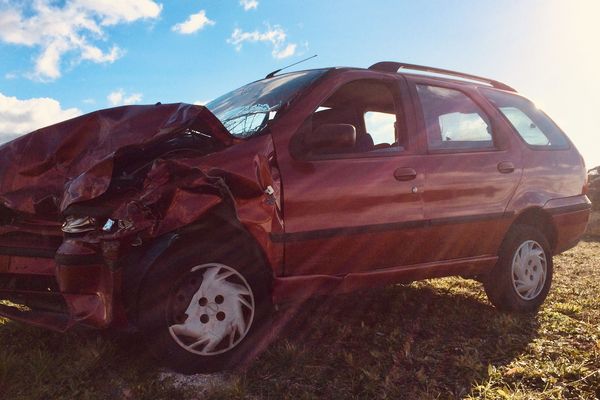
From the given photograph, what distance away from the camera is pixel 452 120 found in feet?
13.0

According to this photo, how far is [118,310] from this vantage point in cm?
256

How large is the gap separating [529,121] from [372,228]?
2227 millimetres

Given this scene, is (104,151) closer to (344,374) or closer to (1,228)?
(1,228)

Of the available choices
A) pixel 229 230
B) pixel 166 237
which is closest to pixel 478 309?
pixel 229 230

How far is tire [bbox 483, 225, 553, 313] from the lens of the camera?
4.12m

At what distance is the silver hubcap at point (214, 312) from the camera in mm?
A: 2709

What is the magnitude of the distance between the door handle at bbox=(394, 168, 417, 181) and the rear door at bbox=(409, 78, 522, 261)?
0.13 m

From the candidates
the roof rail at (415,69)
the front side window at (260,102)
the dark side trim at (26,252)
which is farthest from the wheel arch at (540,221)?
the dark side trim at (26,252)

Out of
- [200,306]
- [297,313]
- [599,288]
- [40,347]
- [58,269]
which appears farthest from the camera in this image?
[599,288]

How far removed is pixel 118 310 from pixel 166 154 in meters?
0.86

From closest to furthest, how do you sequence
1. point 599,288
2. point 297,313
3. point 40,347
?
point 40,347
point 297,313
point 599,288

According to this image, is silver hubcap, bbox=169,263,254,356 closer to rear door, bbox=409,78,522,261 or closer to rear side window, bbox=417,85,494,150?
rear door, bbox=409,78,522,261

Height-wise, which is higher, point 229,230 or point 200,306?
point 229,230

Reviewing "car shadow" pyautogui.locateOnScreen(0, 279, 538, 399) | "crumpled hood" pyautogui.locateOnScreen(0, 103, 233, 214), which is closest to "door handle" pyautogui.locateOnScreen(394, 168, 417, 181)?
"car shadow" pyautogui.locateOnScreen(0, 279, 538, 399)
